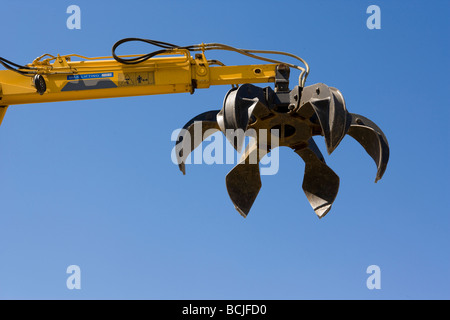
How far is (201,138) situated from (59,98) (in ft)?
8.05

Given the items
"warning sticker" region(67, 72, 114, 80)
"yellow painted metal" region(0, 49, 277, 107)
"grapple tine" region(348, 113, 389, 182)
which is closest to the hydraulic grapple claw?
"grapple tine" region(348, 113, 389, 182)

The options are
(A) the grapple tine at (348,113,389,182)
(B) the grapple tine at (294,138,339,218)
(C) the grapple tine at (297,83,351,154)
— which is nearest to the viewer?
(C) the grapple tine at (297,83,351,154)

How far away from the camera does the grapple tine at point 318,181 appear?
21.6 ft

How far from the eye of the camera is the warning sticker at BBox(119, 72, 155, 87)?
792 centimetres

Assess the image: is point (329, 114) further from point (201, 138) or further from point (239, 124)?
point (201, 138)

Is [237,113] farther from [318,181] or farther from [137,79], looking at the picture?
[137,79]

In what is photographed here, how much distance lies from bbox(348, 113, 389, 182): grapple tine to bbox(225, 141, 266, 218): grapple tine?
99 centimetres

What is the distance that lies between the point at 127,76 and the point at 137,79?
Answer: 128mm

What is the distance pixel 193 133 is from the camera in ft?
21.4

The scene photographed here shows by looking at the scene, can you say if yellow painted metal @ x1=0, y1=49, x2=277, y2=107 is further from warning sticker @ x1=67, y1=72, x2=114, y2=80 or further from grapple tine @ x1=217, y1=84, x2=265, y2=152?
grapple tine @ x1=217, y1=84, x2=265, y2=152

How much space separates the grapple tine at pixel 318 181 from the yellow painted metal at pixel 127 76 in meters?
1.50

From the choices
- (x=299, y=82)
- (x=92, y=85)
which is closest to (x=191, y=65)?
(x=92, y=85)

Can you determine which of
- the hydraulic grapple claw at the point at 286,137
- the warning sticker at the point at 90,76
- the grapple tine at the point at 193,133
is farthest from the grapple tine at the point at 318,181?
the warning sticker at the point at 90,76

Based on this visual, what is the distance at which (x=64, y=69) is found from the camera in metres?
7.97
